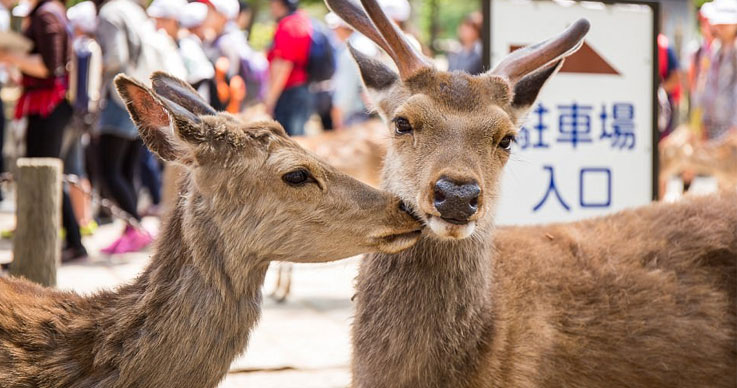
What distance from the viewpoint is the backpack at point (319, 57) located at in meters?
10.4

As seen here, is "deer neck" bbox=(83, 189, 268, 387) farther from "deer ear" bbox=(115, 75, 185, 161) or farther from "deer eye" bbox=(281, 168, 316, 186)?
"deer eye" bbox=(281, 168, 316, 186)

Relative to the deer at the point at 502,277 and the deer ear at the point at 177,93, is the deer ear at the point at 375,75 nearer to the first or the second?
the deer at the point at 502,277

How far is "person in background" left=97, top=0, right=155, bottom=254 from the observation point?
9031mm

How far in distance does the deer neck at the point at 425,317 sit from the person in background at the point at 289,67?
633 cm

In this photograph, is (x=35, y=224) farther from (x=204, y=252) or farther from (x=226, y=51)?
(x=226, y=51)

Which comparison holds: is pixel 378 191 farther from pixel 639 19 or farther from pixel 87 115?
pixel 87 115

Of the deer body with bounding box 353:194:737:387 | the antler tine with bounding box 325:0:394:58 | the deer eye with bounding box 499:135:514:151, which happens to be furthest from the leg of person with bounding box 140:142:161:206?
the deer eye with bounding box 499:135:514:151

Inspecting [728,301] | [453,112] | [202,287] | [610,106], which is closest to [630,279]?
[728,301]

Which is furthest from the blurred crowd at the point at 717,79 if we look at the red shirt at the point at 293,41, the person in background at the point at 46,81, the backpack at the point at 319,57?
the person in background at the point at 46,81

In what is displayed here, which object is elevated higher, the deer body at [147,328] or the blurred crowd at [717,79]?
the blurred crowd at [717,79]

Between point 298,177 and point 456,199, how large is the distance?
0.61 metres

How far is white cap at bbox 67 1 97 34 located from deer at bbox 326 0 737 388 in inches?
278

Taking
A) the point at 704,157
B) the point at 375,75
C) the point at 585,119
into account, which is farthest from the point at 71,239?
the point at 704,157

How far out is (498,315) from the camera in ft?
13.4
